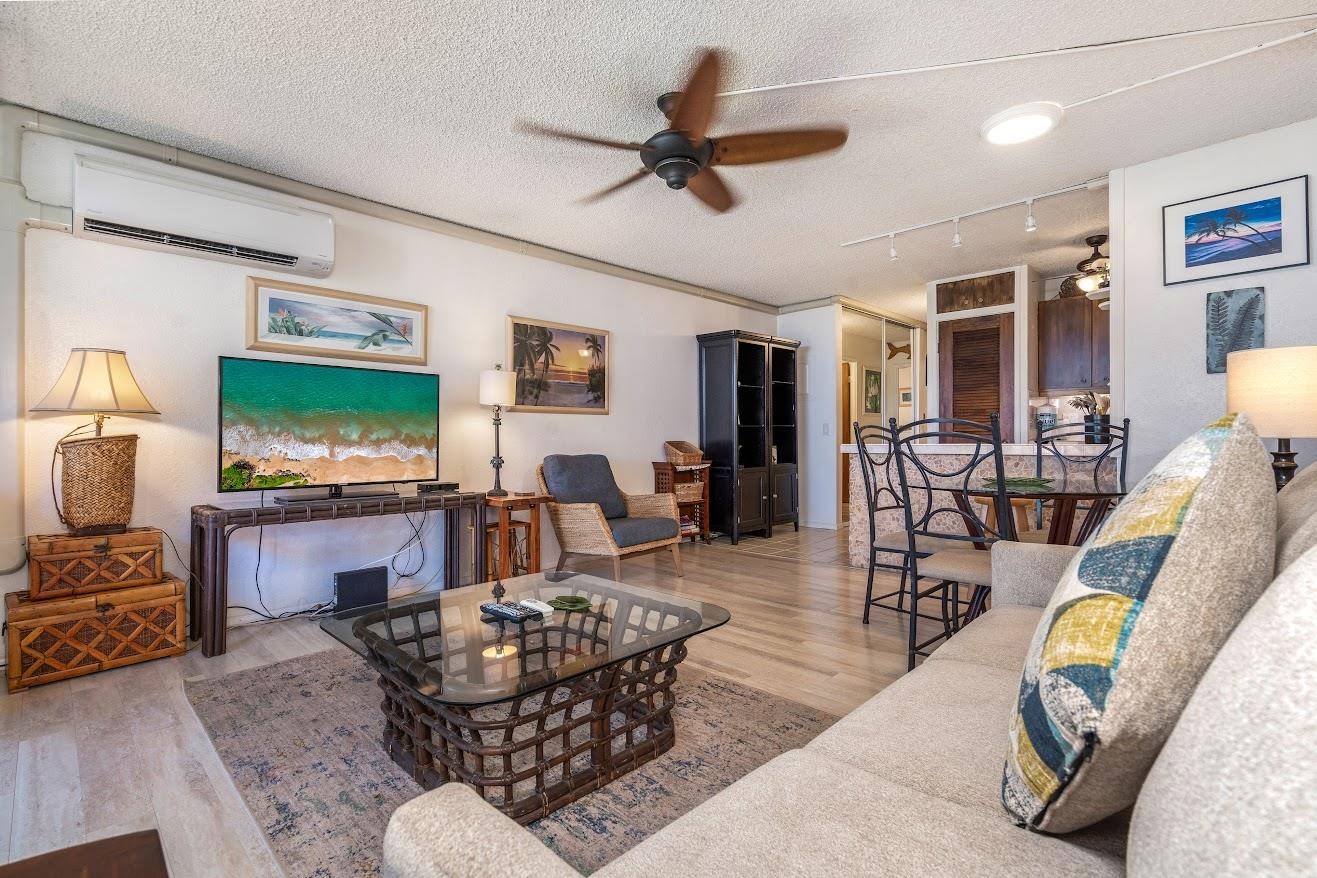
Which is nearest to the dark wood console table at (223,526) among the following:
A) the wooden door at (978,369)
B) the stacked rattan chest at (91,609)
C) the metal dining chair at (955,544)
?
the stacked rattan chest at (91,609)

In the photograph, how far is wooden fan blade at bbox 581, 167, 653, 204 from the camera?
3178 mm

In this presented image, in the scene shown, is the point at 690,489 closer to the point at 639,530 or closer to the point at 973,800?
the point at 639,530

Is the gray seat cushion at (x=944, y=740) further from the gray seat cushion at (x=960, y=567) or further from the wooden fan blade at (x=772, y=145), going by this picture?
the wooden fan blade at (x=772, y=145)

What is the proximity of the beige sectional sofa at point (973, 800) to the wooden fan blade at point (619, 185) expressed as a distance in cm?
260

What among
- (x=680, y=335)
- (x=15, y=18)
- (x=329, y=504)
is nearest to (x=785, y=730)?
(x=329, y=504)

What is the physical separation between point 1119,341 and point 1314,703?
4.03 meters

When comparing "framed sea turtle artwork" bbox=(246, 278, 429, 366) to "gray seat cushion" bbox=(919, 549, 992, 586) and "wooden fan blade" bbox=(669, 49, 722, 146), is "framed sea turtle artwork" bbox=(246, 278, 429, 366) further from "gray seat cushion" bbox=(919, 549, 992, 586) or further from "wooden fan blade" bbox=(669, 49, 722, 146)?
"gray seat cushion" bbox=(919, 549, 992, 586)

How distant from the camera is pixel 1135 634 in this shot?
618mm

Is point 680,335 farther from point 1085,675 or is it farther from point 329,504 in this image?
point 1085,675

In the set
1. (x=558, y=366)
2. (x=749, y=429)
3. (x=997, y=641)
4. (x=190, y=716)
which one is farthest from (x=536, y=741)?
(x=749, y=429)

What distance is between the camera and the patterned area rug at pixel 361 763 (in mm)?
1546

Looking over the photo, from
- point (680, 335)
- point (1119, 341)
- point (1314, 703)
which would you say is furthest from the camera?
point (680, 335)

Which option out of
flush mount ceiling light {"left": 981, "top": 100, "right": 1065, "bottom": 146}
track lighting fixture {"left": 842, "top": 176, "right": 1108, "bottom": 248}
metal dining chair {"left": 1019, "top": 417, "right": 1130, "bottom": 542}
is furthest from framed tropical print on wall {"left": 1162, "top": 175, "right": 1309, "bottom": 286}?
flush mount ceiling light {"left": 981, "top": 100, "right": 1065, "bottom": 146}

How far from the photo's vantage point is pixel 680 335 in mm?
6078
